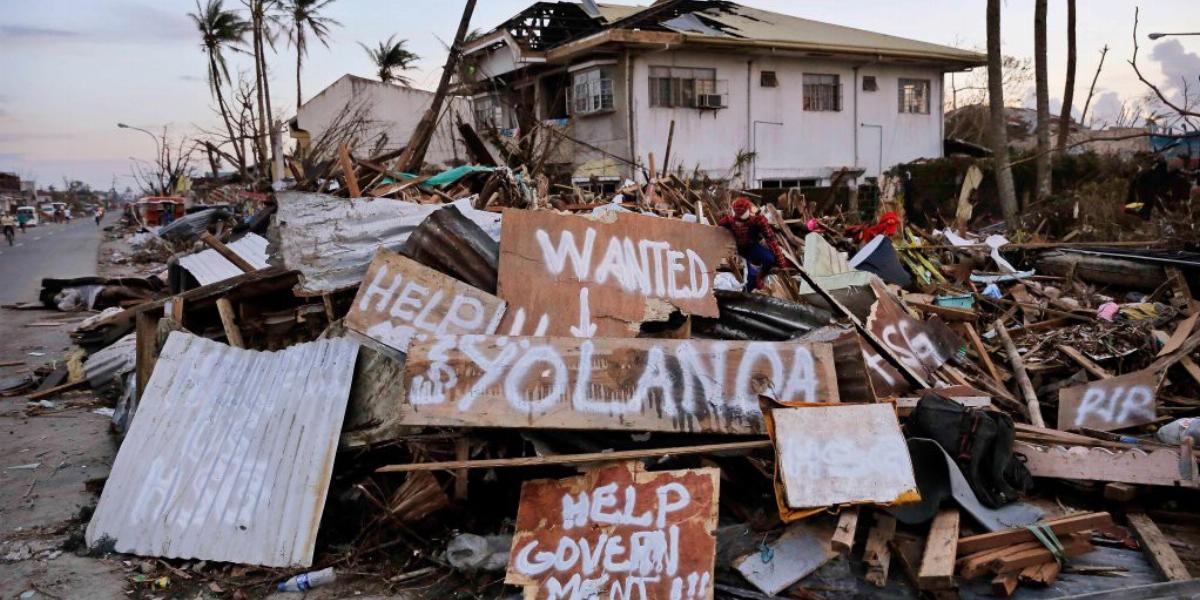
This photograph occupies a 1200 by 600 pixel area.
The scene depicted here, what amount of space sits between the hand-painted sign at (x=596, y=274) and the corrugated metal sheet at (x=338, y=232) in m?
0.51

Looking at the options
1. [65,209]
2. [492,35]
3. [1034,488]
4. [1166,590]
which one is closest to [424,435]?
[1034,488]

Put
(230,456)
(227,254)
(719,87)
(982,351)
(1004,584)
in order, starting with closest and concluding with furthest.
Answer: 1. (1004,584)
2. (230,456)
3. (982,351)
4. (227,254)
5. (719,87)

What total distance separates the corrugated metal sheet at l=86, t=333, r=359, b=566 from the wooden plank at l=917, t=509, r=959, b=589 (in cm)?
302

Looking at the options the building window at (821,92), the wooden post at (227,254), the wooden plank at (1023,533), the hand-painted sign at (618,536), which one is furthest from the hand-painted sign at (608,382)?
the building window at (821,92)

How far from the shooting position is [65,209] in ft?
211

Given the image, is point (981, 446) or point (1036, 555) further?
point (981, 446)

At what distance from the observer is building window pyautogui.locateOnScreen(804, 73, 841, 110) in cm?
2300

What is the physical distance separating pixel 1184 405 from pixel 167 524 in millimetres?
6320

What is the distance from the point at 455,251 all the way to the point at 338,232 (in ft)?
3.53

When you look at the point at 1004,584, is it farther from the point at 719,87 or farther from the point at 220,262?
the point at 719,87

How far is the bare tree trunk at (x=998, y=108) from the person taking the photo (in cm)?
1546

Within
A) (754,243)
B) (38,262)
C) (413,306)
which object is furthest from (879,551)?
(38,262)

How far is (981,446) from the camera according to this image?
4.21 m

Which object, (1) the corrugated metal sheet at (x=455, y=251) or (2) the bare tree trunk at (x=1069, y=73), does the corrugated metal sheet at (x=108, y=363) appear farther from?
(2) the bare tree trunk at (x=1069, y=73)
